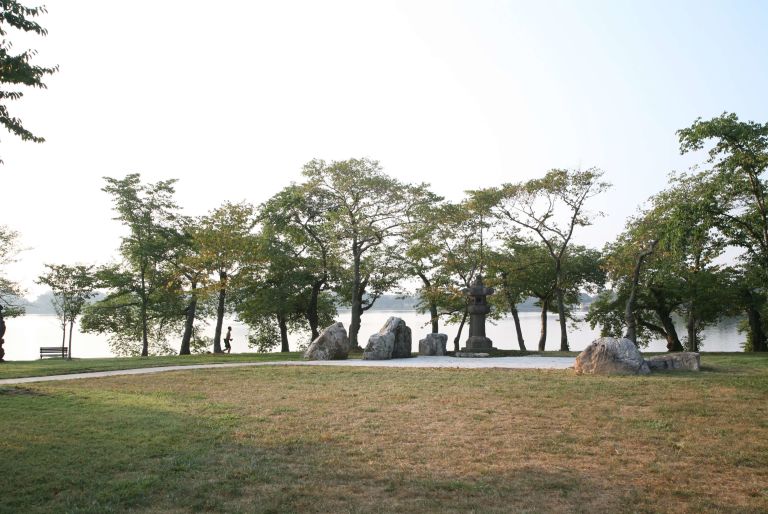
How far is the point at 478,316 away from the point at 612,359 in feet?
30.6

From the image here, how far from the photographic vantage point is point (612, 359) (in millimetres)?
13547

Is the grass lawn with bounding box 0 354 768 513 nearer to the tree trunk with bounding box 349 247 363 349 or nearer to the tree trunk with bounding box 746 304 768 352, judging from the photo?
the tree trunk with bounding box 349 247 363 349

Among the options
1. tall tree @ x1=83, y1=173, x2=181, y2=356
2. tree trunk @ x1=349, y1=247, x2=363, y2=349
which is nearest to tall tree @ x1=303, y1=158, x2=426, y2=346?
tree trunk @ x1=349, y1=247, x2=363, y2=349

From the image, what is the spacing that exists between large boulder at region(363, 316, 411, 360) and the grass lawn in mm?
8232

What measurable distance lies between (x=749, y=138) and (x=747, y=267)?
44.7ft

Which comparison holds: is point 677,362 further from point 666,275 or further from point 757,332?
point 757,332

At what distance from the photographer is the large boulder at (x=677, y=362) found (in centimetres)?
1383

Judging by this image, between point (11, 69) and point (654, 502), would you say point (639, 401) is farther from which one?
point (11, 69)

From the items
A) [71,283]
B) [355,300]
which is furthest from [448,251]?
[71,283]

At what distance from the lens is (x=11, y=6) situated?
837cm

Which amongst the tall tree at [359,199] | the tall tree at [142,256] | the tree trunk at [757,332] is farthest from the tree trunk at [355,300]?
the tree trunk at [757,332]

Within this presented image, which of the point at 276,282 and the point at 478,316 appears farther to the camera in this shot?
the point at 276,282

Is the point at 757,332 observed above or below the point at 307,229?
below

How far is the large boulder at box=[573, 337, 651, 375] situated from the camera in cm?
1334
